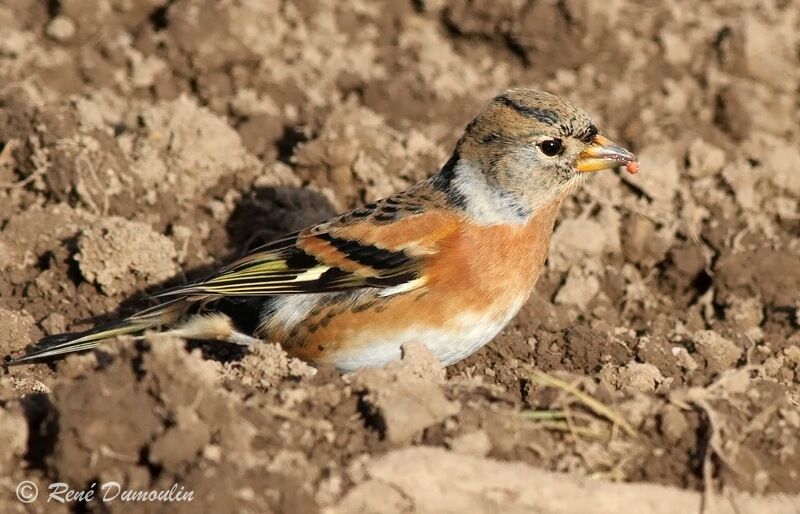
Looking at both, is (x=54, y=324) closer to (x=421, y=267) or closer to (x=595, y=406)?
(x=421, y=267)

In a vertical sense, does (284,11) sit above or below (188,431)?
above

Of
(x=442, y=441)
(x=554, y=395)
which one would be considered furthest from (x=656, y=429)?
(x=442, y=441)

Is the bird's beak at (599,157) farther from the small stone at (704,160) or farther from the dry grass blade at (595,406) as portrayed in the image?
the small stone at (704,160)

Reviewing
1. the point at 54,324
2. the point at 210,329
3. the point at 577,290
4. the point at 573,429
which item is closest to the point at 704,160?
the point at 577,290

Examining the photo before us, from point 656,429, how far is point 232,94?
169 inches

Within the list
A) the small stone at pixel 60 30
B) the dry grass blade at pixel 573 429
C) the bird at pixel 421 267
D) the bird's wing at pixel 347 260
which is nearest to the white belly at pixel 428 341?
the bird at pixel 421 267

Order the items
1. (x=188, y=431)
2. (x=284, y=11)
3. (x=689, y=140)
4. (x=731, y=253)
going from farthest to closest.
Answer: (x=284, y=11) → (x=689, y=140) → (x=731, y=253) → (x=188, y=431)

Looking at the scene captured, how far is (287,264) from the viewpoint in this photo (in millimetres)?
5238

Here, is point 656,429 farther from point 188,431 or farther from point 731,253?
point 731,253

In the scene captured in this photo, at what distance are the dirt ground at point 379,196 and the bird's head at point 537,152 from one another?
0.73 metres

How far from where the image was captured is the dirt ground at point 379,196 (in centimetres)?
366

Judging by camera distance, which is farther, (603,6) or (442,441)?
(603,6)

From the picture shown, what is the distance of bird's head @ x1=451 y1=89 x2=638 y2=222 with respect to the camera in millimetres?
5262

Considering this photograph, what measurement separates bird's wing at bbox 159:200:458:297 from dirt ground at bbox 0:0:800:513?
504mm
